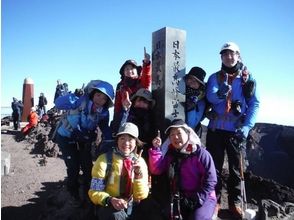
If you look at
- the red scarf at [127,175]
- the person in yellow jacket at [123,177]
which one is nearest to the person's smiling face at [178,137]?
the person in yellow jacket at [123,177]

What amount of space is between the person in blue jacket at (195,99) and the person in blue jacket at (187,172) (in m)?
1.11

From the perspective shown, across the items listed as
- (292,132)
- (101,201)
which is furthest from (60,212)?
(292,132)

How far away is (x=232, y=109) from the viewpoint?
4.93 metres

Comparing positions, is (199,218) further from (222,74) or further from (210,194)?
(222,74)

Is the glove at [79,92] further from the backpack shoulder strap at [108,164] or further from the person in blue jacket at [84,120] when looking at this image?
the backpack shoulder strap at [108,164]

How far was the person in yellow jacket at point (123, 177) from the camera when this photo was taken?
12.8ft

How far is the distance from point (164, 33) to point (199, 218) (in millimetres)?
3191

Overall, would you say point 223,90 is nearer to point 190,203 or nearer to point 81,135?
point 190,203

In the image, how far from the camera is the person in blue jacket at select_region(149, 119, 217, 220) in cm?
394

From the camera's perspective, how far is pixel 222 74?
4949 mm

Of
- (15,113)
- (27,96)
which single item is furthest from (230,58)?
(27,96)

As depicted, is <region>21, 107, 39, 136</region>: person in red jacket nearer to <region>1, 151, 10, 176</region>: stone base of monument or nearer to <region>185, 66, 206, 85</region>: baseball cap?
<region>1, 151, 10, 176</region>: stone base of monument

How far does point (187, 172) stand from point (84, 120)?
2.19m

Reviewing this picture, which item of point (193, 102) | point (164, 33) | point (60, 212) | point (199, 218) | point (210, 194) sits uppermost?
point (164, 33)
